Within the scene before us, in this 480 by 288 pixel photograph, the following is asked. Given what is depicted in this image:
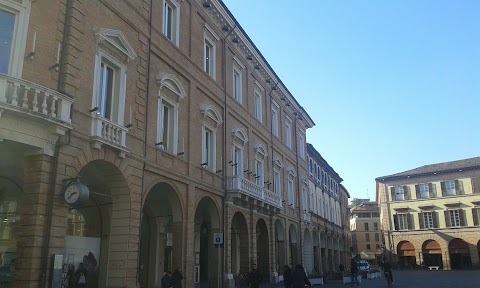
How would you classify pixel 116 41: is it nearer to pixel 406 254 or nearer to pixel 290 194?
pixel 290 194

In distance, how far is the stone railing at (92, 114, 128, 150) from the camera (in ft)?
42.6

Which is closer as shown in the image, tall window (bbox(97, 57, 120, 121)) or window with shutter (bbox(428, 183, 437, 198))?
tall window (bbox(97, 57, 120, 121))

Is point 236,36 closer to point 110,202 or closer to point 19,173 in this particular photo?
point 110,202

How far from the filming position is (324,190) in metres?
49.3

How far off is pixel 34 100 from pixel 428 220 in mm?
59040

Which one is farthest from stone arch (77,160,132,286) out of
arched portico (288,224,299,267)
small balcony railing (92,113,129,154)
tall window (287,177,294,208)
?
arched portico (288,224,299,267)

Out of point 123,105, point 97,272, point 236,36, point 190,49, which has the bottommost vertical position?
point 97,272

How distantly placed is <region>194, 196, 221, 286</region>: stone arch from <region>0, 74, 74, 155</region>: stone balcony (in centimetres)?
910

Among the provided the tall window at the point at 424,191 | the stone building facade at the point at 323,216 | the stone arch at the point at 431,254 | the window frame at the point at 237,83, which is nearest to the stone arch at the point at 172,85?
the window frame at the point at 237,83

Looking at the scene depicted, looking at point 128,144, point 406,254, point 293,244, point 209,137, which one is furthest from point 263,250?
point 406,254

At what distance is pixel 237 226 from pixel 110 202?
9973 millimetres

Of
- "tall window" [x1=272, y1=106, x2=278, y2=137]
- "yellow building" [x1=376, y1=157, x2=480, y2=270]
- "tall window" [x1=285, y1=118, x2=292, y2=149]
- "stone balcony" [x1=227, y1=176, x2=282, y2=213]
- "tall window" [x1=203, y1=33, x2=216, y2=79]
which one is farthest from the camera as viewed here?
"yellow building" [x1=376, y1=157, x2=480, y2=270]

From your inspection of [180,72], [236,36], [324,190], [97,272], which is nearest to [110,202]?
[97,272]

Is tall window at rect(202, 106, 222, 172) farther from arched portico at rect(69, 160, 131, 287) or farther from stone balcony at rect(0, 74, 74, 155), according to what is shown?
stone balcony at rect(0, 74, 74, 155)
